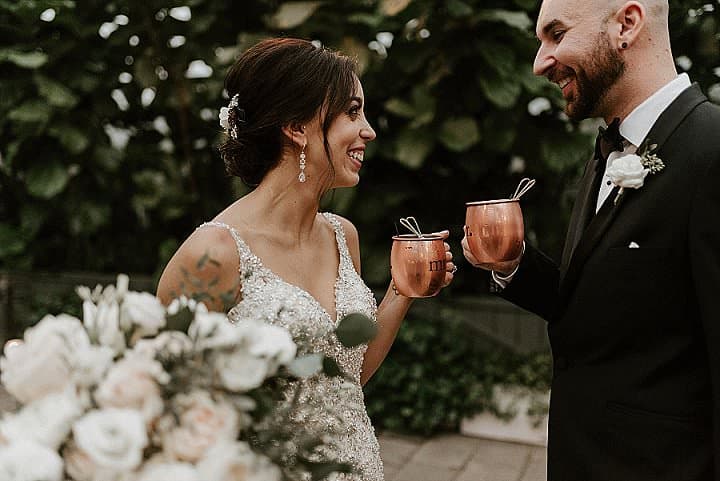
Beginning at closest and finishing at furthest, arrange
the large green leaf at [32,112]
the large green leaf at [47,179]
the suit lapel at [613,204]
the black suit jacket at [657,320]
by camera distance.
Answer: the black suit jacket at [657,320]
the suit lapel at [613,204]
the large green leaf at [32,112]
the large green leaf at [47,179]

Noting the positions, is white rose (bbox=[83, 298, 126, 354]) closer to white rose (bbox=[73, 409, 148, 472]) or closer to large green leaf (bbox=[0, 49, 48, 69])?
white rose (bbox=[73, 409, 148, 472])

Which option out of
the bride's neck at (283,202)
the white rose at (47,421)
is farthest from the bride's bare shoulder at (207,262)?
the white rose at (47,421)

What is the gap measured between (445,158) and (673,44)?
1334 millimetres

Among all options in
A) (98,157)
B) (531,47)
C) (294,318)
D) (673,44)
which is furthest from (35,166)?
(673,44)

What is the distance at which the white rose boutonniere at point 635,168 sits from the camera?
1473 millimetres

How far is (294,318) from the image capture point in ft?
5.63

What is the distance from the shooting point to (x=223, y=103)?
4.59m

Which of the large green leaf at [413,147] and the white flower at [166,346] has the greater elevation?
the white flower at [166,346]

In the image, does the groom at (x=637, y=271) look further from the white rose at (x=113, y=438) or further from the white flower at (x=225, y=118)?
the white rose at (x=113, y=438)

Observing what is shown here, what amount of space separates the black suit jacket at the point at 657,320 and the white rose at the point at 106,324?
972mm

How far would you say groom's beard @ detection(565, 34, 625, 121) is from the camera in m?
1.54

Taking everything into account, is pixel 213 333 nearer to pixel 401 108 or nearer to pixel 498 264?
pixel 498 264

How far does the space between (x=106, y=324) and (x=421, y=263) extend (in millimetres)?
923

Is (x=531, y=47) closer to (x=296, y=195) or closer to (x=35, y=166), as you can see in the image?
(x=296, y=195)
